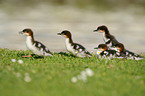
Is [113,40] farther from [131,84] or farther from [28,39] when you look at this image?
[131,84]

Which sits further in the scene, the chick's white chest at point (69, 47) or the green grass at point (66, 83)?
the chick's white chest at point (69, 47)

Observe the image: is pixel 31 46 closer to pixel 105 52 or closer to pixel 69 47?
pixel 69 47

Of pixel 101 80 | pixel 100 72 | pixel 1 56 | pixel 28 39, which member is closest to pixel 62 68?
pixel 100 72

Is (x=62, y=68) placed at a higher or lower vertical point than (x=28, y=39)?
lower

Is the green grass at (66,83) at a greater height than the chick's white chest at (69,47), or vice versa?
the chick's white chest at (69,47)

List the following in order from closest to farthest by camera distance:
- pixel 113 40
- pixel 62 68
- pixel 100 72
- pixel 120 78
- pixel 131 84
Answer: pixel 131 84 → pixel 120 78 → pixel 100 72 → pixel 62 68 → pixel 113 40

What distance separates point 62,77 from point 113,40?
5.46 meters

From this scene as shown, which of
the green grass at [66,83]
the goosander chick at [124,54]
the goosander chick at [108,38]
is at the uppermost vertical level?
the goosander chick at [108,38]

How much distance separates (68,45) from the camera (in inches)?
422

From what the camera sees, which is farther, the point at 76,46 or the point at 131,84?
the point at 76,46

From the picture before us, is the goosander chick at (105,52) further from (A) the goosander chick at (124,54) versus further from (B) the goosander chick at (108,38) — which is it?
(B) the goosander chick at (108,38)

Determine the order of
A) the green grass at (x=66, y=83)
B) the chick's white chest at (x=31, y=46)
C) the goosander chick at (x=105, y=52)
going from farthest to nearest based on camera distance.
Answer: the goosander chick at (x=105, y=52), the chick's white chest at (x=31, y=46), the green grass at (x=66, y=83)

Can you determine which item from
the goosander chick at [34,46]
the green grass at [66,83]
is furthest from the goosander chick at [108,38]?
the green grass at [66,83]

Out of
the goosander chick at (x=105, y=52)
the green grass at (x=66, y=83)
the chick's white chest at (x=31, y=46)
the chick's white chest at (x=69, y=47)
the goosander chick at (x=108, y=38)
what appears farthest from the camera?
the goosander chick at (x=108, y=38)
